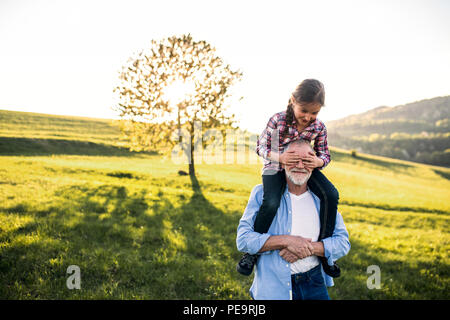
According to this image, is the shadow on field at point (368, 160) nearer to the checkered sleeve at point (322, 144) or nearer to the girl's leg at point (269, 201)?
the checkered sleeve at point (322, 144)

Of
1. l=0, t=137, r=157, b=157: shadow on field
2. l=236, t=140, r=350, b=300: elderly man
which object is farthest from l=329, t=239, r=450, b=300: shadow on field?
l=0, t=137, r=157, b=157: shadow on field

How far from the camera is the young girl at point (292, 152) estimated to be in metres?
2.73

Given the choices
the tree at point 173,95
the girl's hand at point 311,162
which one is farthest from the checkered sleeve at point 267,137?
the tree at point 173,95

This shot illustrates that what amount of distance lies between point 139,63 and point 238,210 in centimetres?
1486

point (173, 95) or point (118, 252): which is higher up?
point (173, 95)

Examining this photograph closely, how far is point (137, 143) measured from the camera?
19688mm

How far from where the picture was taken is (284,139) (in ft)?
9.93

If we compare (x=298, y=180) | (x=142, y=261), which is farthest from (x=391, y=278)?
(x=142, y=261)

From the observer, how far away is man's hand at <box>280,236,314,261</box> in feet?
8.29

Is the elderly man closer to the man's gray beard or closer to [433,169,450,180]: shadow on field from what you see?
the man's gray beard

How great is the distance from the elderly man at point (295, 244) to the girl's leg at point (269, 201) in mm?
76

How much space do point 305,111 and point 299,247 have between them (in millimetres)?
1539

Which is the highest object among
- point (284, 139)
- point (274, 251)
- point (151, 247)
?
point (284, 139)

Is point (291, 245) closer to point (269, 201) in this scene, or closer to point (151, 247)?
point (269, 201)
